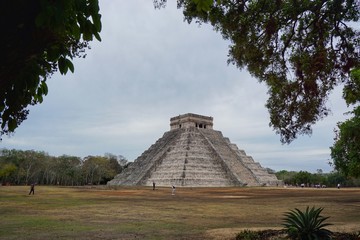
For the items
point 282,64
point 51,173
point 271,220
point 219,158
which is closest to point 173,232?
point 271,220

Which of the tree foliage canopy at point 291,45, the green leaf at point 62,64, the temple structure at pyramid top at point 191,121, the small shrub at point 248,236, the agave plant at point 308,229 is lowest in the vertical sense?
the small shrub at point 248,236

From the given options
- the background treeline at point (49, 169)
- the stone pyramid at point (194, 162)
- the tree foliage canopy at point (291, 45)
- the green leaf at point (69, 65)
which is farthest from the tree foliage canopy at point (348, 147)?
the background treeline at point (49, 169)

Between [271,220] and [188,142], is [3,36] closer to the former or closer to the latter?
[271,220]

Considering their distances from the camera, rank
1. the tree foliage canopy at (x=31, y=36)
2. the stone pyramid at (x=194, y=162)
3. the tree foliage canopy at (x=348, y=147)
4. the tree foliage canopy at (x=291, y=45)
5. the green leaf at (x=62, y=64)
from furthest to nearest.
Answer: the stone pyramid at (x=194, y=162) < the tree foliage canopy at (x=348, y=147) < the tree foliage canopy at (x=291, y=45) < the green leaf at (x=62, y=64) < the tree foliage canopy at (x=31, y=36)

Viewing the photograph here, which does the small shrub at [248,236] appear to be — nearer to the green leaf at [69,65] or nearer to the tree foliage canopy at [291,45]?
the tree foliage canopy at [291,45]

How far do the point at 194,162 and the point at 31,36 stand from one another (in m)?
59.8

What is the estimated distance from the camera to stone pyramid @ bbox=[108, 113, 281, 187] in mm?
59438

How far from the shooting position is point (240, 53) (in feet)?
30.3

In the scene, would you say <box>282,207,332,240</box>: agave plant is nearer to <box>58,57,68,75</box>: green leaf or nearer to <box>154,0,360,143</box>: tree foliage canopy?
<box>154,0,360,143</box>: tree foliage canopy

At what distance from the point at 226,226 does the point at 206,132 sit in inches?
2506

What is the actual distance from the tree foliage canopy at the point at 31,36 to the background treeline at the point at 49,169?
7492cm

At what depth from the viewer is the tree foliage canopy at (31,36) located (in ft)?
7.91

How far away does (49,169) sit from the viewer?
8138 cm

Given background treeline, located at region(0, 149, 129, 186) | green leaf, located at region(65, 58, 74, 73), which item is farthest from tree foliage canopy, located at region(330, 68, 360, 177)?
background treeline, located at region(0, 149, 129, 186)
